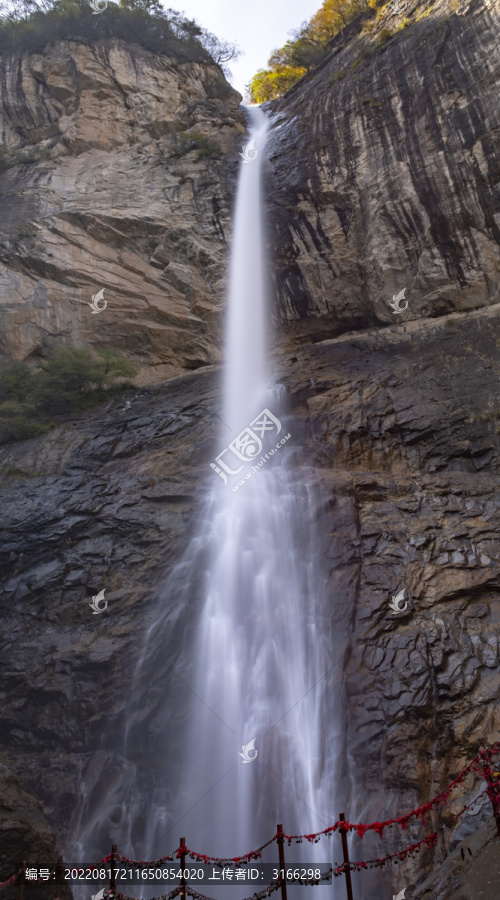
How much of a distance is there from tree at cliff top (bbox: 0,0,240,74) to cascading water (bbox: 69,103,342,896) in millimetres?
18489

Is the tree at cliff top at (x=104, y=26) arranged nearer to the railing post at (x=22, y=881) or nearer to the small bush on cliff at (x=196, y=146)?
the small bush on cliff at (x=196, y=146)

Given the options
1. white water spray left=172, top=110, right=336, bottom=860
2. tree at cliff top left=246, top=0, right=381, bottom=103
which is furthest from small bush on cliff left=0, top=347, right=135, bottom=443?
tree at cliff top left=246, top=0, right=381, bottom=103

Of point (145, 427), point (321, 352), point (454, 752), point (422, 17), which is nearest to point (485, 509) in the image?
point (454, 752)

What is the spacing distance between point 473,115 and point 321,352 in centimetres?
720

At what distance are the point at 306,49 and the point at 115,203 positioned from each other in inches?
479

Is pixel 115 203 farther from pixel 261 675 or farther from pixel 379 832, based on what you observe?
pixel 379 832

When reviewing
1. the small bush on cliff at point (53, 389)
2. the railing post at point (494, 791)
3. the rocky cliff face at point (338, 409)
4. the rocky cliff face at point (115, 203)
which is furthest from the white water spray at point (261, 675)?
the rocky cliff face at point (115, 203)

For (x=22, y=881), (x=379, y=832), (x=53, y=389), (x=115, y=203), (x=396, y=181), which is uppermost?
(x=115, y=203)

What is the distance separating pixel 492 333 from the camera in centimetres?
1538

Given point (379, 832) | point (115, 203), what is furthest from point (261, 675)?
point (115, 203)

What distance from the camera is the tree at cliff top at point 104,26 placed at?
76.3ft

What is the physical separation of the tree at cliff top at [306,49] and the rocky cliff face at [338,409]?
3.37 m

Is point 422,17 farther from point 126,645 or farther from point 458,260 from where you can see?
point 126,645

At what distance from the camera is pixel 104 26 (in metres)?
23.4
